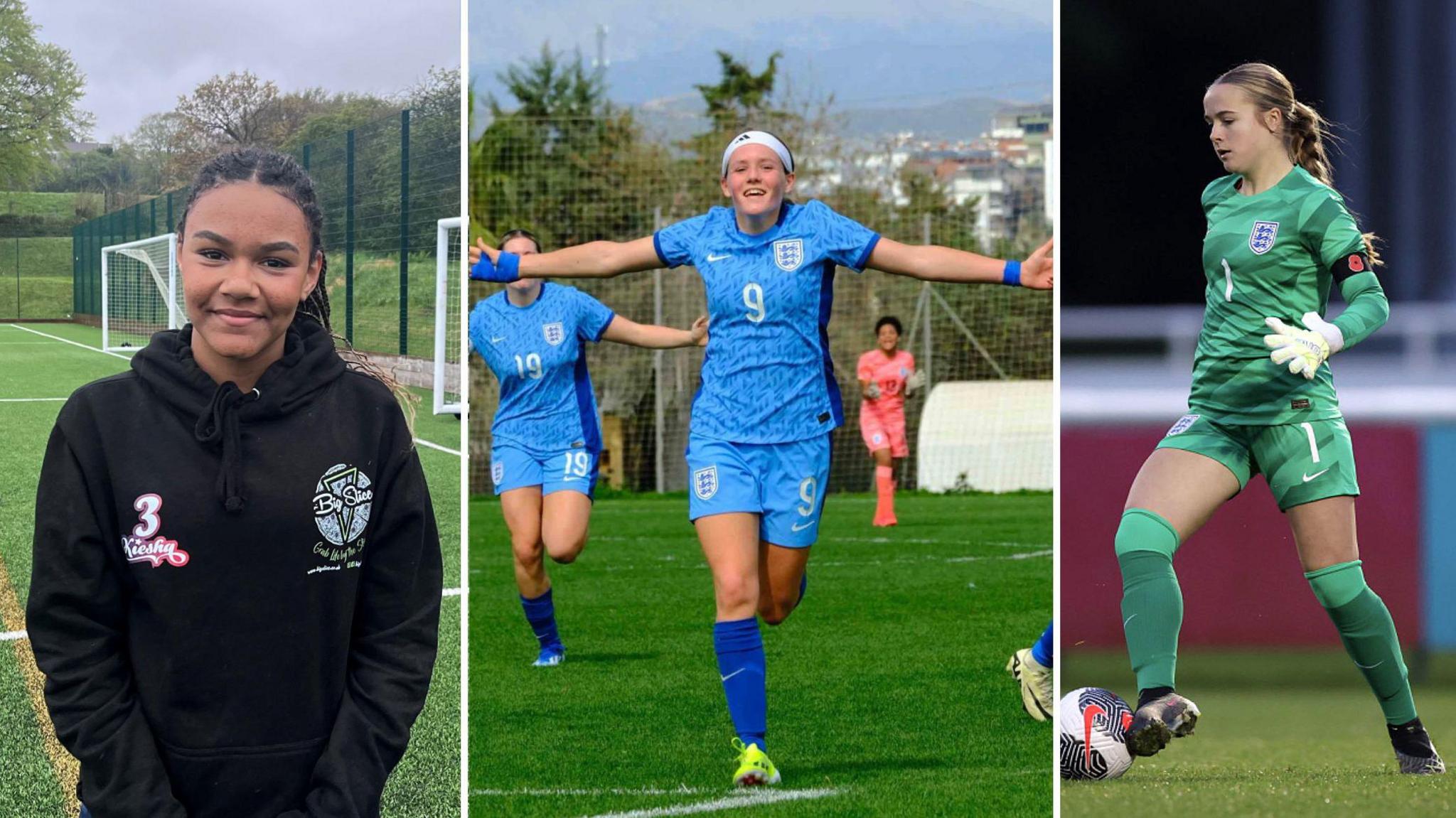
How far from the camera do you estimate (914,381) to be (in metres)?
15.0

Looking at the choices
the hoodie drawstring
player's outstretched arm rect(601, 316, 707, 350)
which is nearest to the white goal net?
player's outstretched arm rect(601, 316, 707, 350)

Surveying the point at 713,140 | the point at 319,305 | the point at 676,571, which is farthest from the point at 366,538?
the point at 713,140

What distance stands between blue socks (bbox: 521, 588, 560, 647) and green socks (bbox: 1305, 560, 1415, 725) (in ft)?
11.5

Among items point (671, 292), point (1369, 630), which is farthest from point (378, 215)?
point (671, 292)

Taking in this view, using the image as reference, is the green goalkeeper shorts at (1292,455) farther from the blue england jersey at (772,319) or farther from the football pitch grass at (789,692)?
the blue england jersey at (772,319)

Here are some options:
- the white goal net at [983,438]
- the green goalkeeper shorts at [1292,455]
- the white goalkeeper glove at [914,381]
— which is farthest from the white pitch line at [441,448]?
the white goal net at [983,438]

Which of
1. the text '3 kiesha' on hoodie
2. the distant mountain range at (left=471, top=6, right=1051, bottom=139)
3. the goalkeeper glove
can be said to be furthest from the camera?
the distant mountain range at (left=471, top=6, right=1051, bottom=139)

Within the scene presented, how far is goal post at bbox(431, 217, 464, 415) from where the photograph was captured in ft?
12.2

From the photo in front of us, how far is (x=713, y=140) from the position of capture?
60.2 ft

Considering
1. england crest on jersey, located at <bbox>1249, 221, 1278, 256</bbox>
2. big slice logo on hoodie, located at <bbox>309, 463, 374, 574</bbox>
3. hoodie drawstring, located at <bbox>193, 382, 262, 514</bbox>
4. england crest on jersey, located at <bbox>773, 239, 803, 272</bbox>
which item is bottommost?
big slice logo on hoodie, located at <bbox>309, 463, 374, 574</bbox>

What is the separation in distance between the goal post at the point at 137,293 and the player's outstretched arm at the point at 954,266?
2.05 meters

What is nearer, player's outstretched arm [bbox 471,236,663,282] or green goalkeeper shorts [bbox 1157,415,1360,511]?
green goalkeeper shorts [bbox 1157,415,1360,511]

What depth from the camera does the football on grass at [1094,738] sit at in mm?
3777

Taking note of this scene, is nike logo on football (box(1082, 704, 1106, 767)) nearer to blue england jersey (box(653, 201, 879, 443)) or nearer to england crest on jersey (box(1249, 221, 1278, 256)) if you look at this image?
england crest on jersey (box(1249, 221, 1278, 256))
